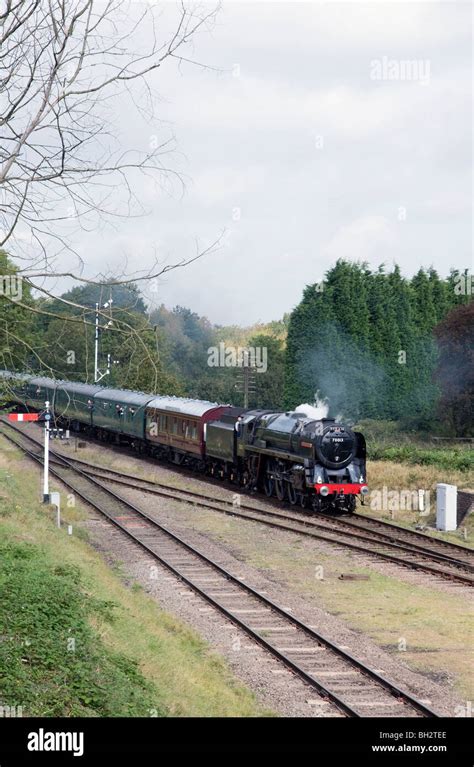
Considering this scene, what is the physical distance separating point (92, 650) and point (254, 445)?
2079 centimetres

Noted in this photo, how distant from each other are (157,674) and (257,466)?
66.5 feet

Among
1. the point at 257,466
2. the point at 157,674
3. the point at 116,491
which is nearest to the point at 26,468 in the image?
the point at 116,491

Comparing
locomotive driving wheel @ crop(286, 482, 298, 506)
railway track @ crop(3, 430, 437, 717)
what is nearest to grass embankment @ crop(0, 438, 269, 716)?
railway track @ crop(3, 430, 437, 717)

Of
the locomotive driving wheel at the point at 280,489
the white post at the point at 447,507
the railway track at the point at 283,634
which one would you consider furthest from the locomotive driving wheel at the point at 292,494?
the railway track at the point at 283,634

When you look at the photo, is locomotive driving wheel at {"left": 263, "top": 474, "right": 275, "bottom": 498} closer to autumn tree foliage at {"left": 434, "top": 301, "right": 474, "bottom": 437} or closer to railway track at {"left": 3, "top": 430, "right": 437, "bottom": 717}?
railway track at {"left": 3, "top": 430, "right": 437, "bottom": 717}

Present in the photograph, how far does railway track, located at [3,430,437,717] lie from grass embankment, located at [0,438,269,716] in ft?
3.41

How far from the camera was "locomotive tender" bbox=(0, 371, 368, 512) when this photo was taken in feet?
91.6

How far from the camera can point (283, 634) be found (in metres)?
15.1

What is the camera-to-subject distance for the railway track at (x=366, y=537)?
67.8 feet

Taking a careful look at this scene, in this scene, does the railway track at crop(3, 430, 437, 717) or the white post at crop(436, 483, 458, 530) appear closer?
the railway track at crop(3, 430, 437, 717)
